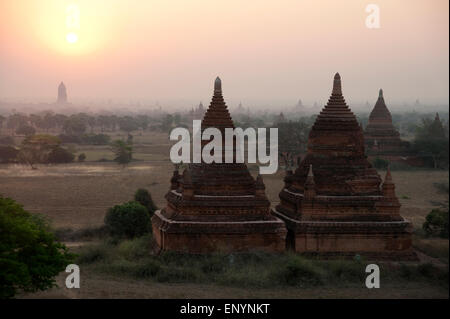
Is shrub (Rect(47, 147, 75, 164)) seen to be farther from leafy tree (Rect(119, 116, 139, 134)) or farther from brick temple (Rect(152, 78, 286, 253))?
leafy tree (Rect(119, 116, 139, 134))

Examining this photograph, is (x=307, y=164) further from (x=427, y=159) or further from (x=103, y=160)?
(x=103, y=160)

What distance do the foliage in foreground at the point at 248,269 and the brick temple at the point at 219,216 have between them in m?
0.36

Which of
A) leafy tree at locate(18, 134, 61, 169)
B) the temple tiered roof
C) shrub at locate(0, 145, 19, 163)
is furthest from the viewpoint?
leafy tree at locate(18, 134, 61, 169)

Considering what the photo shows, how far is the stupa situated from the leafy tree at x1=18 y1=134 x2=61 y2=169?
27.2 m

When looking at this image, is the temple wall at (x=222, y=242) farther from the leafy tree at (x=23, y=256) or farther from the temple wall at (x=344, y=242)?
the leafy tree at (x=23, y=256)

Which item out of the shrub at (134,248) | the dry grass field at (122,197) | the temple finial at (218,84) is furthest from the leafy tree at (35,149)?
the temple finial at (218,84)

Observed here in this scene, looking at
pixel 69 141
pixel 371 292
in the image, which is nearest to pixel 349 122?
pixel 371 292

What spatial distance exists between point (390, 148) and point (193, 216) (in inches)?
1306

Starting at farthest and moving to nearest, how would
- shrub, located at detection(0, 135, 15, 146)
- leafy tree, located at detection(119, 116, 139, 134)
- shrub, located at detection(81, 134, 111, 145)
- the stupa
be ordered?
leafy tree, located at detection(119, 116, 139, 134) < shrub, located at detection(81, 134, 111, 145) < the stupa < shrub, located at detection(0, 135, 15, 146)

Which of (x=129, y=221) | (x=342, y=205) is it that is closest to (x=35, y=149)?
(x=129, y=221)

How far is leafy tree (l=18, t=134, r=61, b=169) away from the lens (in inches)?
1874

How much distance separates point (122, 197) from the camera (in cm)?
3522

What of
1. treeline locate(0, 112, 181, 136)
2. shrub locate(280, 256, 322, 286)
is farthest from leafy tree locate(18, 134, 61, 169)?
shrub locate(280, 256, 322, 286)

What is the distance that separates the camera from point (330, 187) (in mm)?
19250
